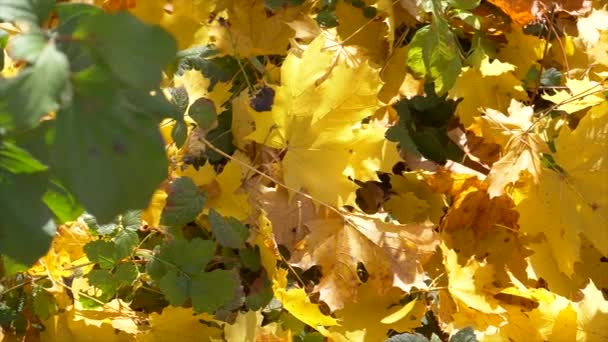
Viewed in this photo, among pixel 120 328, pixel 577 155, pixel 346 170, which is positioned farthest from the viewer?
pixel 577 155

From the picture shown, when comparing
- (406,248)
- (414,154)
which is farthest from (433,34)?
(406,248)

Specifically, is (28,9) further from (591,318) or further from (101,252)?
(591,318)

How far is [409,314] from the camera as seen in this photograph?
906mm

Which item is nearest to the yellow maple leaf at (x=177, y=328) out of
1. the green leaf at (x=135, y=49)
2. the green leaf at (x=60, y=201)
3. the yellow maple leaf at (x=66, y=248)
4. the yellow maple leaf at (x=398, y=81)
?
the yellow maple leaf at (x=66, y=248)

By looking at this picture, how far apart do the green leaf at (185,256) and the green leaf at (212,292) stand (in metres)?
0.02

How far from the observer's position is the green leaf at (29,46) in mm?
341

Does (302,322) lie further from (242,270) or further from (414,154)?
(414,154)

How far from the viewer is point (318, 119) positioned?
0.86m

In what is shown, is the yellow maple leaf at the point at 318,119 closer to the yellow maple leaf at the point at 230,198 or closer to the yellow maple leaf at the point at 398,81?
the yellow maple leaf at the point at 230,198

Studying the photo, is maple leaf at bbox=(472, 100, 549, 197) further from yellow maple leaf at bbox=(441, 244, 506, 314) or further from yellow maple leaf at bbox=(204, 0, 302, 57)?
yellow maple leaf at bbox=(204, 0, 302, 57)

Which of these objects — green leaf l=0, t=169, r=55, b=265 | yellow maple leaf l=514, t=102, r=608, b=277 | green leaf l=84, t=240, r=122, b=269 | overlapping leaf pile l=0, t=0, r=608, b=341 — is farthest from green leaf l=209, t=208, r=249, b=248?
green leaf l=0, t=169, r=55, b=265

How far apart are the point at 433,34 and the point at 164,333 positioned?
481 mm

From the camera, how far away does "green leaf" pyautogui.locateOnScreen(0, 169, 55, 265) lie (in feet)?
1.20

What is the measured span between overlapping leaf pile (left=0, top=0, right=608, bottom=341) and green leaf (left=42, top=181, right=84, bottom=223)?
0.44 feet
